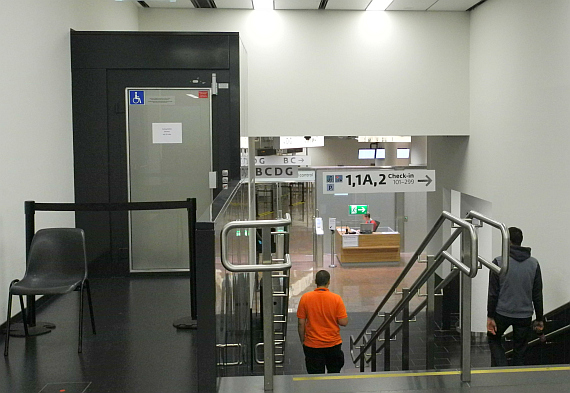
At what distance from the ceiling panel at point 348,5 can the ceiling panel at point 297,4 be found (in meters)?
0.18

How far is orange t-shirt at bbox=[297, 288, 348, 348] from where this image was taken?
6.11m

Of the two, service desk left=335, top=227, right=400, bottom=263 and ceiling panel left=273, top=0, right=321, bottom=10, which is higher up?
ceiling panel left=273, top=0, right=321, bottom=10

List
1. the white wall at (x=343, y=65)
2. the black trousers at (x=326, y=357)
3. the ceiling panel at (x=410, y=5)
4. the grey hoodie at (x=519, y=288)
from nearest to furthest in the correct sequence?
the grey hoodie at (x=519, y=288)
the black trousers at (x=326, y=357)
the ceiling panel at (x=410, y=5)
the white wall at (x=343, y=65)

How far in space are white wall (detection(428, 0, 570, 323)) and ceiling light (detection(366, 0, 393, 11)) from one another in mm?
1283

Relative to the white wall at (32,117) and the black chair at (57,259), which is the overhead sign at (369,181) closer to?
the white wall at (32,117)

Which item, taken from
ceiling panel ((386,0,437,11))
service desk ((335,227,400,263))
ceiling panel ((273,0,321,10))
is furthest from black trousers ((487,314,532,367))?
service desk ((335,227,400,263))

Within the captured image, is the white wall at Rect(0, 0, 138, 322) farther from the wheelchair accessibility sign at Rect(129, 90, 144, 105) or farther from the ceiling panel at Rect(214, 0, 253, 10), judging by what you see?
the ceiling panel at Rect(214, 0, 253, 10)

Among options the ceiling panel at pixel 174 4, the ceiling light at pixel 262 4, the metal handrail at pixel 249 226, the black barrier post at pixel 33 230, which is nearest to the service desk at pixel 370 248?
the ceiling light at pixel 262 4

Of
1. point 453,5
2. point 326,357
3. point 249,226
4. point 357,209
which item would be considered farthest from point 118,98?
point 357,209

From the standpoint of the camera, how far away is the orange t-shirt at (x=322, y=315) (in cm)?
611

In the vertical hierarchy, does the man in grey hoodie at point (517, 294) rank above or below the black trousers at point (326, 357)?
above

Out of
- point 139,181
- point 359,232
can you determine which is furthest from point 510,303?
point 359,232

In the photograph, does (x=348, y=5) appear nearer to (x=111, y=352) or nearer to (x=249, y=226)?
(x=111, y=352)

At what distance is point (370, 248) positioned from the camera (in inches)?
632
